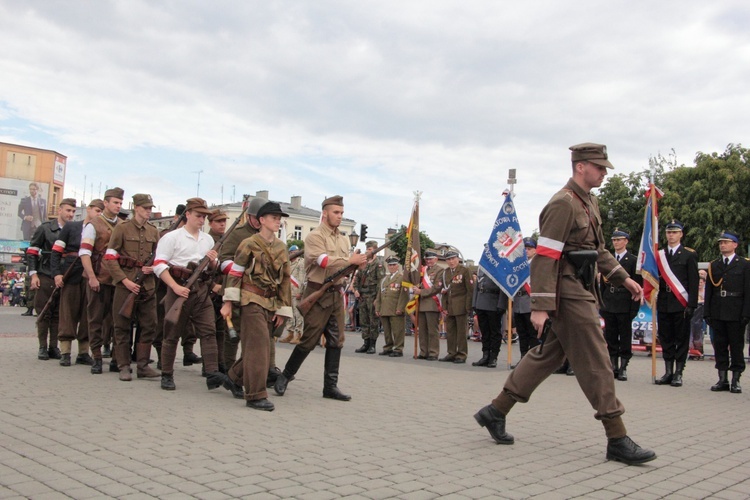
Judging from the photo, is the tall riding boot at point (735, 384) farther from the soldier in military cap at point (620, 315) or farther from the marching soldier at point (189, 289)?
the marching soldier at point (189, 289)

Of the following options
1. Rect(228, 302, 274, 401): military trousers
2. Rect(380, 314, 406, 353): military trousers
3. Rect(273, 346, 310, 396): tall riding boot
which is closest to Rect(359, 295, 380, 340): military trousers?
Rect(380, 314, 406, 353): military trousers

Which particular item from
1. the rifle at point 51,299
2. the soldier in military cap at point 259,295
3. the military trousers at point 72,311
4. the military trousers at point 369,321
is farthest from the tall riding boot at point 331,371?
the military trousers at point 369,321

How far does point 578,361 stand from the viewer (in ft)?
18.4

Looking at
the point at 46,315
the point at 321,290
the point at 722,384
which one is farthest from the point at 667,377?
the point at 46,315

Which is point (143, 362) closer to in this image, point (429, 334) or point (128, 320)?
point (128, 320)

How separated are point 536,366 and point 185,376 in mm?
5396

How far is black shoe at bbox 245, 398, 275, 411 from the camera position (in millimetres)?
7141

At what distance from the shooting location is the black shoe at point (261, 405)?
281 inches

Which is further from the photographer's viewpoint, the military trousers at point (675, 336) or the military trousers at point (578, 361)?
the military trousers at point (675, 336)

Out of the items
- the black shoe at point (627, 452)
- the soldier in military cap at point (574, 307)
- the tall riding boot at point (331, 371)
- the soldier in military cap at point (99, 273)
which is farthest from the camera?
the soldier in military cap at point (99, 273)

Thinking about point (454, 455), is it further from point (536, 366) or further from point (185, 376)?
point (185, 376)

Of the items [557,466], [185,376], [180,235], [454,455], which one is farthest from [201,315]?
[557,466]

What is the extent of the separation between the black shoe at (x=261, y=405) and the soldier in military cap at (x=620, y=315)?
6.12 metres

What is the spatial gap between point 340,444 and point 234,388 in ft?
8.43
